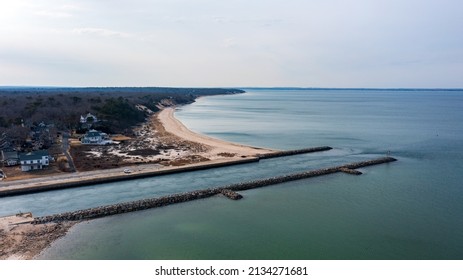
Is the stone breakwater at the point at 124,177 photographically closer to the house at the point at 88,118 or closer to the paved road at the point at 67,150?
the paved road at the point at 67,150

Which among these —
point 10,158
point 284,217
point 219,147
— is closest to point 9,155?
point 10,158

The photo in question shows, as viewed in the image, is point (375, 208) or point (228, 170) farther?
point (228, 170)

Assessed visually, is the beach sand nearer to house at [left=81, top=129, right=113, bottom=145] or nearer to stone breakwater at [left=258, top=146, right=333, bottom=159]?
stone breakwater at [left=258, top=146, right=333, bottom=159]

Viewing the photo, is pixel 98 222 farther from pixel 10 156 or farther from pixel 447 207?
pixel 447 207

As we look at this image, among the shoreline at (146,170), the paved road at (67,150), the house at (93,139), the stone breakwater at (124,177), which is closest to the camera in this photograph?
the stone breakwater at (124,177)

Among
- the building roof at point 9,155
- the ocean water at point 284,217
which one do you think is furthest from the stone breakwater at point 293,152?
the building roof at point 9,155

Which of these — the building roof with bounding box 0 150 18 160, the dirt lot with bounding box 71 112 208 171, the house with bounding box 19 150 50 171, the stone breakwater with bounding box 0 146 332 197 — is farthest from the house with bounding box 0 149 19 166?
the stone breakwater with bounding box 0 146 332 197

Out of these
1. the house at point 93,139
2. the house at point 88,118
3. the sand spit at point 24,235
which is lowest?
the sand spit at point 24,235

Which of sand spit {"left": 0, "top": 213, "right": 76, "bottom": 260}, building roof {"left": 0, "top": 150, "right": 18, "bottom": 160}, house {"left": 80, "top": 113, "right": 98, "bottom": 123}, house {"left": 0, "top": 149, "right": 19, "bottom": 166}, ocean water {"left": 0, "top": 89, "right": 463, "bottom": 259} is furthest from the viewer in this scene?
house {"left": 80, "top": 113, "right": 98, "bottom": 123}

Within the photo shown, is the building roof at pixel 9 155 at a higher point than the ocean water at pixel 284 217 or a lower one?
higher

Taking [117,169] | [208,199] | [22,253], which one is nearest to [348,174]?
[208,199]

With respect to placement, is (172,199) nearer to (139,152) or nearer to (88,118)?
(139,152)
